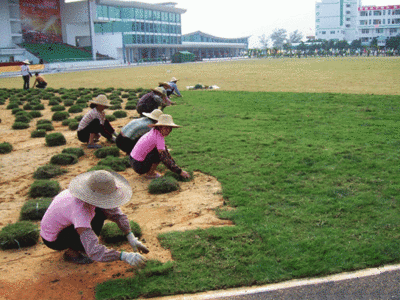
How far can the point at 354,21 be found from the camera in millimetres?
133250

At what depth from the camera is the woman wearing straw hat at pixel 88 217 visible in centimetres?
391

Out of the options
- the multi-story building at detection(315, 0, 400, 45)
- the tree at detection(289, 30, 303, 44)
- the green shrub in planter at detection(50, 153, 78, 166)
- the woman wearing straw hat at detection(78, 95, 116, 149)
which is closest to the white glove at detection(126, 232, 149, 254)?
the green shrub in planter at detection(50, 153, 78, 166)

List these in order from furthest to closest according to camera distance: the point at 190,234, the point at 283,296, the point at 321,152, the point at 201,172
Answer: the point at 321,152, the point at 201,172, the point at 190,234, the point at 283,296

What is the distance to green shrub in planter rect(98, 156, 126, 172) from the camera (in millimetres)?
7793

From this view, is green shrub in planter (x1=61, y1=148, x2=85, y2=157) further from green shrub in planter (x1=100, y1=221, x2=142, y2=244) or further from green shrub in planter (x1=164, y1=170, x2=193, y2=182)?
green shrub in planter (x1=100, y1=221, x2=142, y2=244)

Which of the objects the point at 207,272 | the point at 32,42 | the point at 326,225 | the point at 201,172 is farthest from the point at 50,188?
the point at 32,42

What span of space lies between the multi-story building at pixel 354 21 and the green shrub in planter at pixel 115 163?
12624 cm

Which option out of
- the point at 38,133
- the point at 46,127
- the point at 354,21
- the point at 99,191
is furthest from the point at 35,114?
the point at 354,21

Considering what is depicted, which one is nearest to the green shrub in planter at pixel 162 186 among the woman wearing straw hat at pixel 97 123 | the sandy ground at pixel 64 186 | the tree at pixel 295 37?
the sandy ground at pixel 64 186

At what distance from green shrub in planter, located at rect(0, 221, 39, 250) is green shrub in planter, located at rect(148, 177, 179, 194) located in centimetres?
198

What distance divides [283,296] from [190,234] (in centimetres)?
147

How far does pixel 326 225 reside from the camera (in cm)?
500

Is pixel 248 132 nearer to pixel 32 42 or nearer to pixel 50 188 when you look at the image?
pixel 50 188

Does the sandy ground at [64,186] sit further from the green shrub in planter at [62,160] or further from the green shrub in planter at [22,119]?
the green shrub in planter at [22,119]
